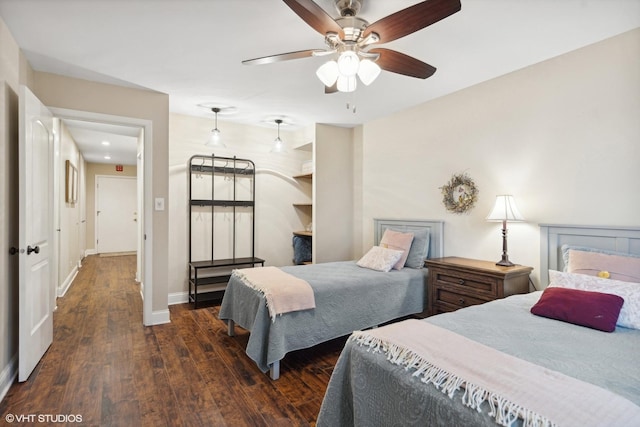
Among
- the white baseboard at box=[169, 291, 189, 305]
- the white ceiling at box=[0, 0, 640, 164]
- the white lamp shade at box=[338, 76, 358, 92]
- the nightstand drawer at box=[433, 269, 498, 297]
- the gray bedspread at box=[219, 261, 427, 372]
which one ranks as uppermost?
the white ceiling at box=[0, 0, 640, 164]

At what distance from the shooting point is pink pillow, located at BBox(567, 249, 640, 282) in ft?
6.44

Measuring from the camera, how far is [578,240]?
2439mm

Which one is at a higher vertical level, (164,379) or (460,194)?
(460,194)

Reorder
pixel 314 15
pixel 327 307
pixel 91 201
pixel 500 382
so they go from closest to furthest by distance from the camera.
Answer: pixel 500 382 → pixel 314 15 → pixel 327 307 → pixel 91 201

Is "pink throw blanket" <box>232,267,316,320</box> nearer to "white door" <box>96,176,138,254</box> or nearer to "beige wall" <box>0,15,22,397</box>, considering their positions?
"beige wall" <box>0,15,22,397</box>

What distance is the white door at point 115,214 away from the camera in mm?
8148

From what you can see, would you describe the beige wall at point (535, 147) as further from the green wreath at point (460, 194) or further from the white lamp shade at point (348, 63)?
the white lamp shade at point (348, 63)

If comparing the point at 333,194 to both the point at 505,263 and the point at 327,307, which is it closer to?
the point at 327,307

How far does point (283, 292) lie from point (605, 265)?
84.2 inches

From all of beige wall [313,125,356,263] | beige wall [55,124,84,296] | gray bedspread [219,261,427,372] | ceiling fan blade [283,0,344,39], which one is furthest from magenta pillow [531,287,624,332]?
beige wall [55,124,84,296]

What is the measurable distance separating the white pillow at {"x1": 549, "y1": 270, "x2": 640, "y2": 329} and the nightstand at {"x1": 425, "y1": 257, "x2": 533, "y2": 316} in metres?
0.44

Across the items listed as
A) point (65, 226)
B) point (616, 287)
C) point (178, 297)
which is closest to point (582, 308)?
point (616, 287)

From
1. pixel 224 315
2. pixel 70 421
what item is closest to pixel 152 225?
pixel 224 315

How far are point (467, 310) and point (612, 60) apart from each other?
2.08m
